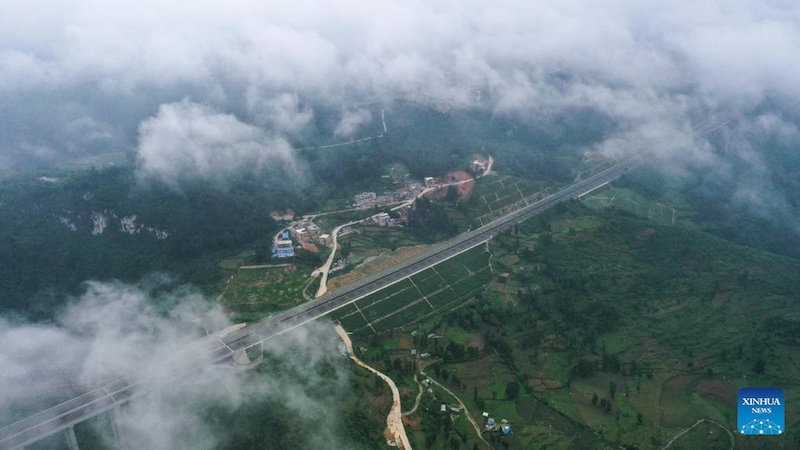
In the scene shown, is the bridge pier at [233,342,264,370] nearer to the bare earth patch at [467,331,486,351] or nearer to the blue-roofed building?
the blue-roofed building

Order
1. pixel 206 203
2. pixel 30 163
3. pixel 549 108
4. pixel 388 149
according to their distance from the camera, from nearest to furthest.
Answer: pixel 206 203
pixel 30 163
pixel 388 149
pixel 549 108

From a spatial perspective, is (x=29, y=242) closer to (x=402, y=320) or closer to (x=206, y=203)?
(x=206, y=203)

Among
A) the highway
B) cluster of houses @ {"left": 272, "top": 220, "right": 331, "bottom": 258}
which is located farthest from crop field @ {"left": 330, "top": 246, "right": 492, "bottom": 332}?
cluster of houses @ {"left": 272, "top": 220, "right": 331, "bottom": 258}

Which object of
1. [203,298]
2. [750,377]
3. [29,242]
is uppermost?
[29,242]

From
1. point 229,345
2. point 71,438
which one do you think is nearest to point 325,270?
point 229,345

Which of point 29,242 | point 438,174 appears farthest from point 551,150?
point 29,242
